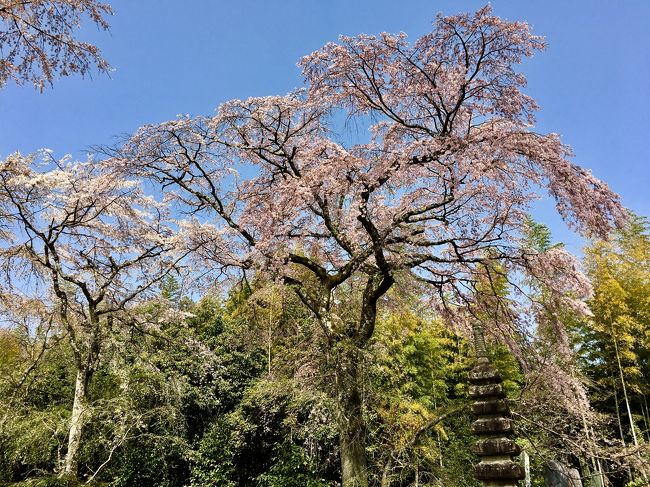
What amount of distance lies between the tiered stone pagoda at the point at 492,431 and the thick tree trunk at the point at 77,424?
571 centimetres

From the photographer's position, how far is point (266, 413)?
10.7 metres

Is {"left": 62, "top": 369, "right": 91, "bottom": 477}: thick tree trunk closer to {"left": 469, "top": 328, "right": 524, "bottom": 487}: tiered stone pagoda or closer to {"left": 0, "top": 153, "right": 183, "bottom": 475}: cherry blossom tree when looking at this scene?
{"left": 0, "top": 153, "right": 183, "bottom": 475}: cherry blossom tree

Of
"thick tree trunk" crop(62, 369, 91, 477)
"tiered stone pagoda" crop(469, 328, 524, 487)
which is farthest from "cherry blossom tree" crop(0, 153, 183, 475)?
"tiered stone pagoda" crop(469, 328, 524, 487)

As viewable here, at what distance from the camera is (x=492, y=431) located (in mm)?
4488

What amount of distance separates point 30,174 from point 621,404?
61.0 feet

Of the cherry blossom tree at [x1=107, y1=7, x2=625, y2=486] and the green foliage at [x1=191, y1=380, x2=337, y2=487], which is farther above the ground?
the cherry blossom tree at [x1=107, y1=7, x2=625, y2=486]

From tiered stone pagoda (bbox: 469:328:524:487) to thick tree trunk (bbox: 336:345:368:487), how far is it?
1549mm

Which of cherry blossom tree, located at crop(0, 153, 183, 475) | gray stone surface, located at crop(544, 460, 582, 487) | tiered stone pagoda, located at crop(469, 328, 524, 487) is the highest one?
cherry blossom tree, located at crop(0, 153, 183, 475)

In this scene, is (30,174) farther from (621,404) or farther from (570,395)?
(621,404)

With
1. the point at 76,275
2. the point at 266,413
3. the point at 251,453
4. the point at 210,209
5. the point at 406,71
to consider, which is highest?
the point at 406,71

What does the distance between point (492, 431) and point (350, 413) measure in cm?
185

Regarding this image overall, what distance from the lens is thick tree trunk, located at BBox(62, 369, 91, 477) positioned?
663 cm

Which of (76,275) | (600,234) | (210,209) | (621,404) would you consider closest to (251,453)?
(76,275)

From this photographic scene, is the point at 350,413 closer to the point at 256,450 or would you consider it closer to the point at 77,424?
the point at 77,424
